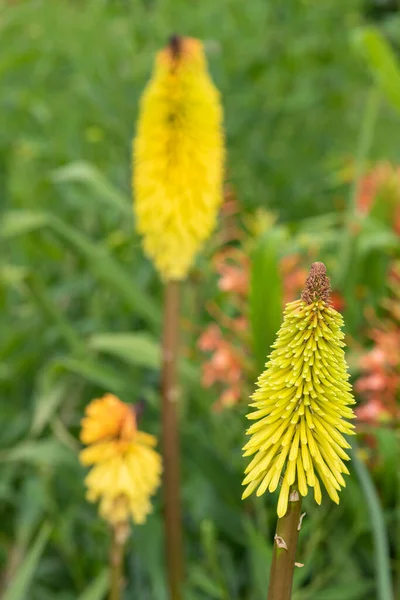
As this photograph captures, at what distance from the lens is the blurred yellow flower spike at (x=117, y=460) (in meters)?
1.51

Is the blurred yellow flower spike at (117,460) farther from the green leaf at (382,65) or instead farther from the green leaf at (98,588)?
the green leaf at (382,65)

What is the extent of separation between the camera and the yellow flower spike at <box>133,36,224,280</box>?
175 centimetres

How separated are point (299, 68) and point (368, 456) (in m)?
2.64

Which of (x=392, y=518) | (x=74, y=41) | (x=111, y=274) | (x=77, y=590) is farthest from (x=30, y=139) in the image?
(x=392, y=518)

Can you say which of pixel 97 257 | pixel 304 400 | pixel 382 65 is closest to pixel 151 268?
pixel 97 257

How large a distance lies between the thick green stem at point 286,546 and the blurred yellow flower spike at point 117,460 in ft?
2.36

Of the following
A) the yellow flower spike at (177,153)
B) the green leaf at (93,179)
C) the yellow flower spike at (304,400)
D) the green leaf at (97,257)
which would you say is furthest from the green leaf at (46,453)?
the yellow flower spike at (304,400)

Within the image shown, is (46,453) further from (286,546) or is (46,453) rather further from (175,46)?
(286,546)

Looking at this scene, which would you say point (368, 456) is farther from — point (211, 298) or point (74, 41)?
point (74, 41)

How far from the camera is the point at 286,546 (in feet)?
2.62

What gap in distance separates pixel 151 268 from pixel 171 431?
45.2 inches

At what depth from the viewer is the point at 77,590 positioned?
85.0 inches

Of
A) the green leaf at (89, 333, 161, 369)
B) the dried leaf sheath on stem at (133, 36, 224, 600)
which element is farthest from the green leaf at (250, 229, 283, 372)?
the green leaf at (89, 333, 161, 369)

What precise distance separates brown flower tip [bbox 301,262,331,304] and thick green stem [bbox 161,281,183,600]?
1.05m
